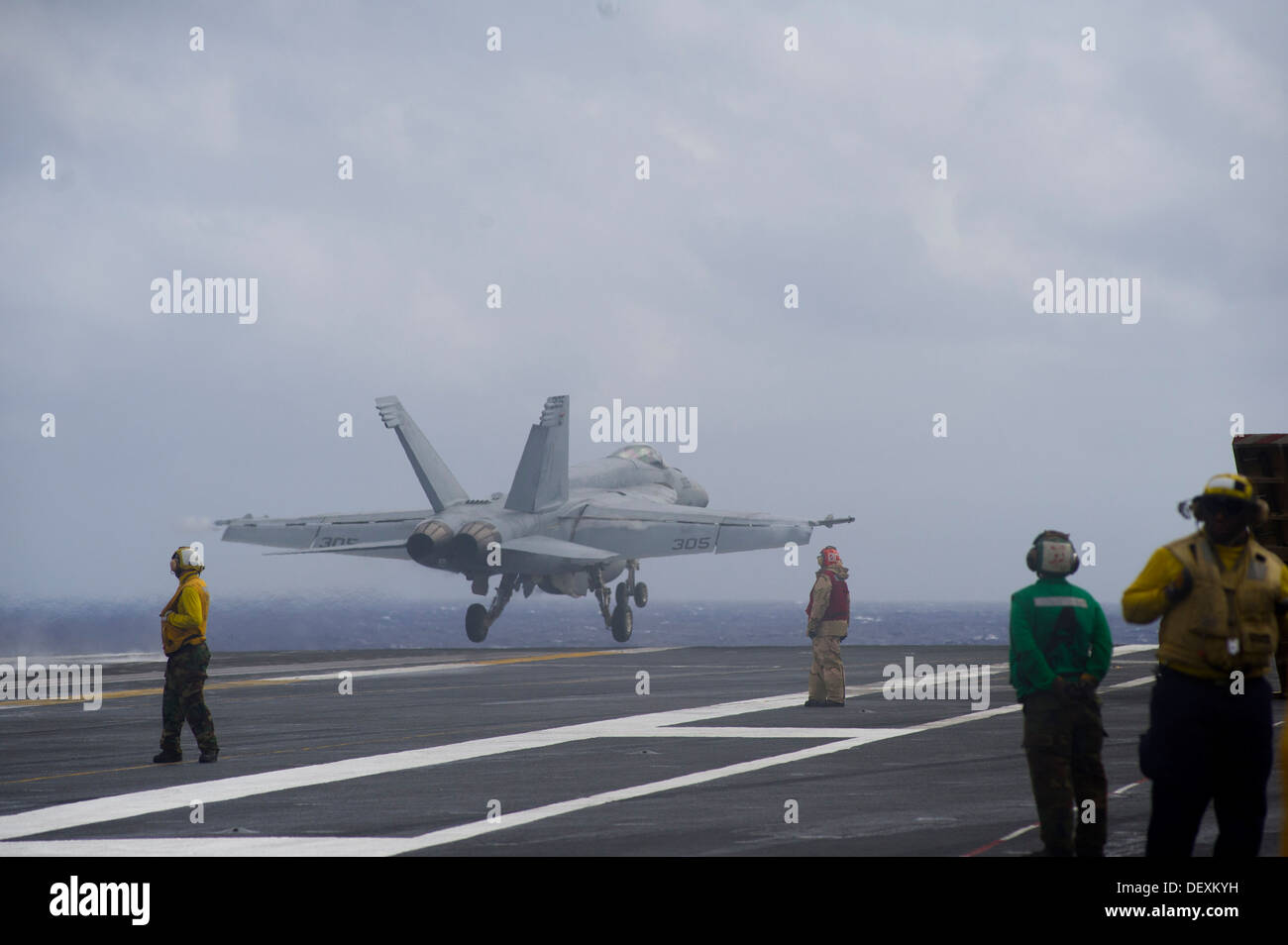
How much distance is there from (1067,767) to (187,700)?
10155 millimetres

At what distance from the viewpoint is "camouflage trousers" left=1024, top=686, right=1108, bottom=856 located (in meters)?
9.37

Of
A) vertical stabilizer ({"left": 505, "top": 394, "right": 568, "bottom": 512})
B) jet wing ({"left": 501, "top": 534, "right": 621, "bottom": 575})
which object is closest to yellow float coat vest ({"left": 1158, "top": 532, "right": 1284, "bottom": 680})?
jet wing ({"left": 501, "top": 534, "right": 621, "bottom": 575})

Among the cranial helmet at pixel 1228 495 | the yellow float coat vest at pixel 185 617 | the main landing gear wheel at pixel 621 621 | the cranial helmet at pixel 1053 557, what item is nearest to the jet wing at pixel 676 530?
the main landing gear wheel at pixel 621 621

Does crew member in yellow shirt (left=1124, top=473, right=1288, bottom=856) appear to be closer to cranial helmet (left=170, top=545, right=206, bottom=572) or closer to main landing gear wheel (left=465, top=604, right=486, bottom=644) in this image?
cranial helmet (left=170, top=545, right=206, bottom=572)

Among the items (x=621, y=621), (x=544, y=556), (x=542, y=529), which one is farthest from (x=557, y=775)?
(x=621, y=621)

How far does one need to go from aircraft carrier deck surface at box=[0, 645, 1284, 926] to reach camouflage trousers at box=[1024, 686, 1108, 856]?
0.44 meters

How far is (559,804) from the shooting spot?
40.3 ft

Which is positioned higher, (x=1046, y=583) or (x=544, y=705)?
(x=1046, y=583)

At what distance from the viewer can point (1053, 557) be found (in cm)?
973

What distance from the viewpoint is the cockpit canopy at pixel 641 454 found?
4927 centimetres
